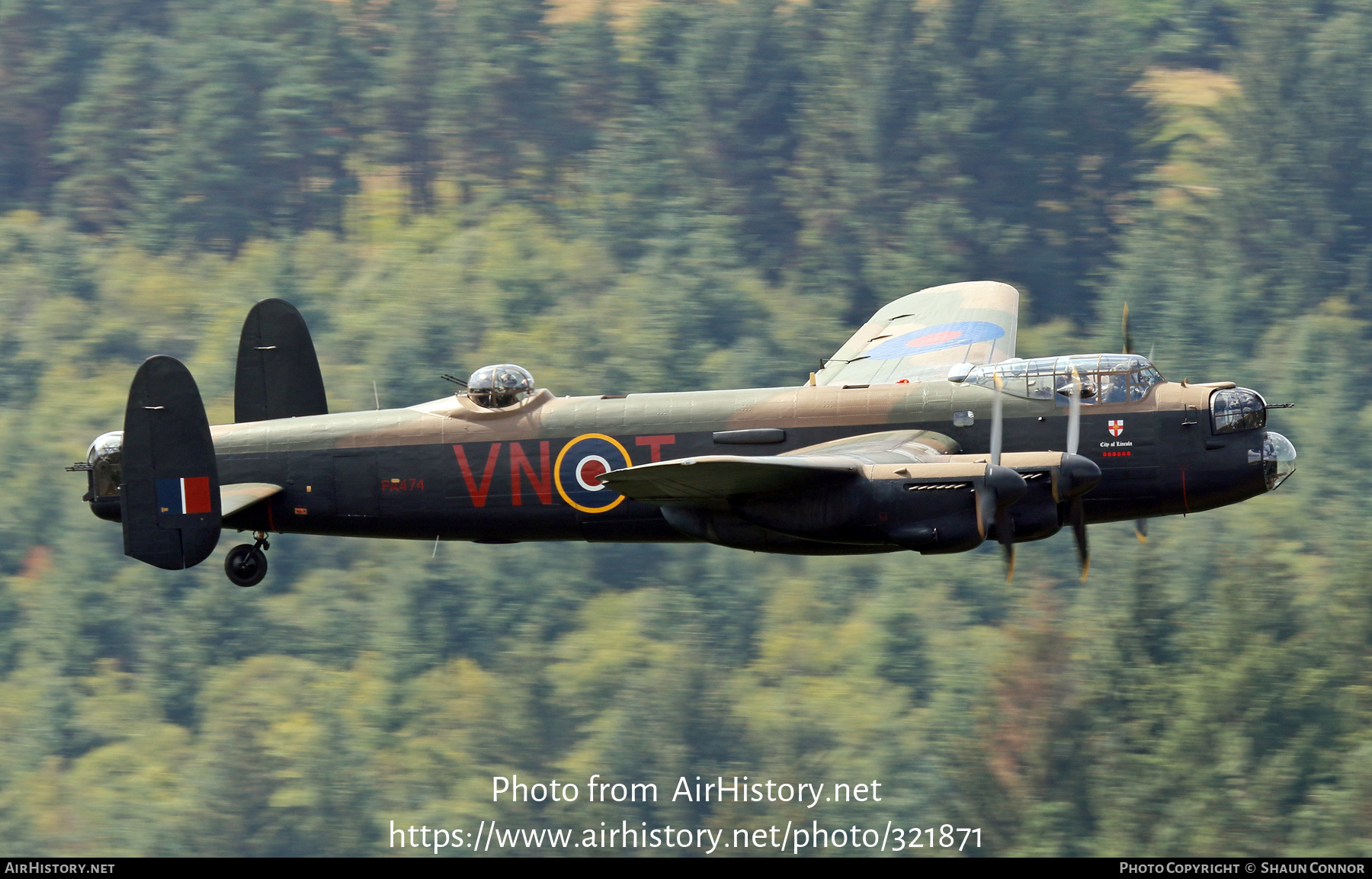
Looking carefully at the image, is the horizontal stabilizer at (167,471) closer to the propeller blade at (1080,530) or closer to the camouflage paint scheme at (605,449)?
the camouflage paint scheme at (605,449)

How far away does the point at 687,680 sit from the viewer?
191 ft

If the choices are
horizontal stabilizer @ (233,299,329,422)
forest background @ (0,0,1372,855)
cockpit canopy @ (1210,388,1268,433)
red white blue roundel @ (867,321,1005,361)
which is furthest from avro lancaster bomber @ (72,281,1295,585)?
forest background @ (0,0,1372,855)

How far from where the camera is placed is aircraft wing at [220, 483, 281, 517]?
70.4ft

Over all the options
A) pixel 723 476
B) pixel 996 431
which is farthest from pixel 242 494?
pixel 996 431

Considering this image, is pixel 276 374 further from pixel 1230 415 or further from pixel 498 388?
pixel 1230 415

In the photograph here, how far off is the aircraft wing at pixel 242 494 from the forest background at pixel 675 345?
103 ft

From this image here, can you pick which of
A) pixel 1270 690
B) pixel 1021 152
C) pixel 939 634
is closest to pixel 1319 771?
pixel 1270 690

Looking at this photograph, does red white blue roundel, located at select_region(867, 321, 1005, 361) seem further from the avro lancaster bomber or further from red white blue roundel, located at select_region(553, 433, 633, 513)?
red white blue roundel, located at select_region(553, 433, 633, 513)

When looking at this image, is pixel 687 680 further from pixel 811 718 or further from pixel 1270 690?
pixel 1270 690

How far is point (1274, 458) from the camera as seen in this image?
20.4 m

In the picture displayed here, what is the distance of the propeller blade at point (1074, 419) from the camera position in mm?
19438

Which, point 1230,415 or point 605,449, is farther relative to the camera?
point 605,449

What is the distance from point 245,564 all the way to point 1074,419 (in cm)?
1165

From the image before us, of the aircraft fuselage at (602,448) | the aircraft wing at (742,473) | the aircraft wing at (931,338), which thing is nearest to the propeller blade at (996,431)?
the aircraft wing at (742,473)
